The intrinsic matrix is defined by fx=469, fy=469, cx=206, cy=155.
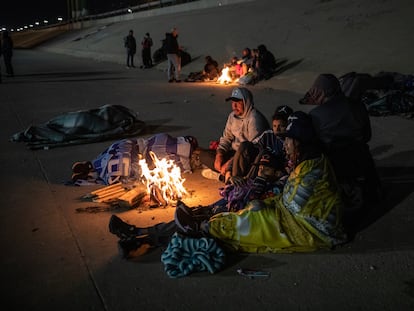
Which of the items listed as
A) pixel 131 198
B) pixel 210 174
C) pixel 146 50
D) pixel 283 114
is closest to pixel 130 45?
pixel 146 50

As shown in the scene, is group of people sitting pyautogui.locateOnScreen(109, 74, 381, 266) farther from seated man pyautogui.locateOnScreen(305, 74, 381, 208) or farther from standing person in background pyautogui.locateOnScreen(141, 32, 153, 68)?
standing person in background pyautogui.locateOnScreen(141, 32, 153, 68)

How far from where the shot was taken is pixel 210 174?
6.31m

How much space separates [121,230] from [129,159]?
81.2 inches

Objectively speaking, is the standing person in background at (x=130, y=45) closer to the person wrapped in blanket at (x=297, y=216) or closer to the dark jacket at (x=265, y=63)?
the dark jacket at (x=265, y=63)

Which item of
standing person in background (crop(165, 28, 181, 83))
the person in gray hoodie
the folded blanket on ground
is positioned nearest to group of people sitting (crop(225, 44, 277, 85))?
standing person in background (crop(165, 28, 181, 83))

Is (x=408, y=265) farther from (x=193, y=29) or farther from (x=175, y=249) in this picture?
(x=193, y=29)

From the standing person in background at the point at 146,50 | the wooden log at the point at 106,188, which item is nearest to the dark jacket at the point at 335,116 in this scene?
the wooden log at the point at 106,188

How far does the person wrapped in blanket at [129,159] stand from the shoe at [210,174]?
0.28 m

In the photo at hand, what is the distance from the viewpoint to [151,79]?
60.3 ft

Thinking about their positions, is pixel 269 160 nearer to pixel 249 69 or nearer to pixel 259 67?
pixel 259 67

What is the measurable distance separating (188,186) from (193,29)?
21079 mm

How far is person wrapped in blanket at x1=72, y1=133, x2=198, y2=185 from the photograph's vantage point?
6184 millimetres

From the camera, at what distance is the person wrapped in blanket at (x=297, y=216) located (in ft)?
12.9

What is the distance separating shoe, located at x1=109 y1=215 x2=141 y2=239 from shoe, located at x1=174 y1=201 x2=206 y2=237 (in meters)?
0.42
